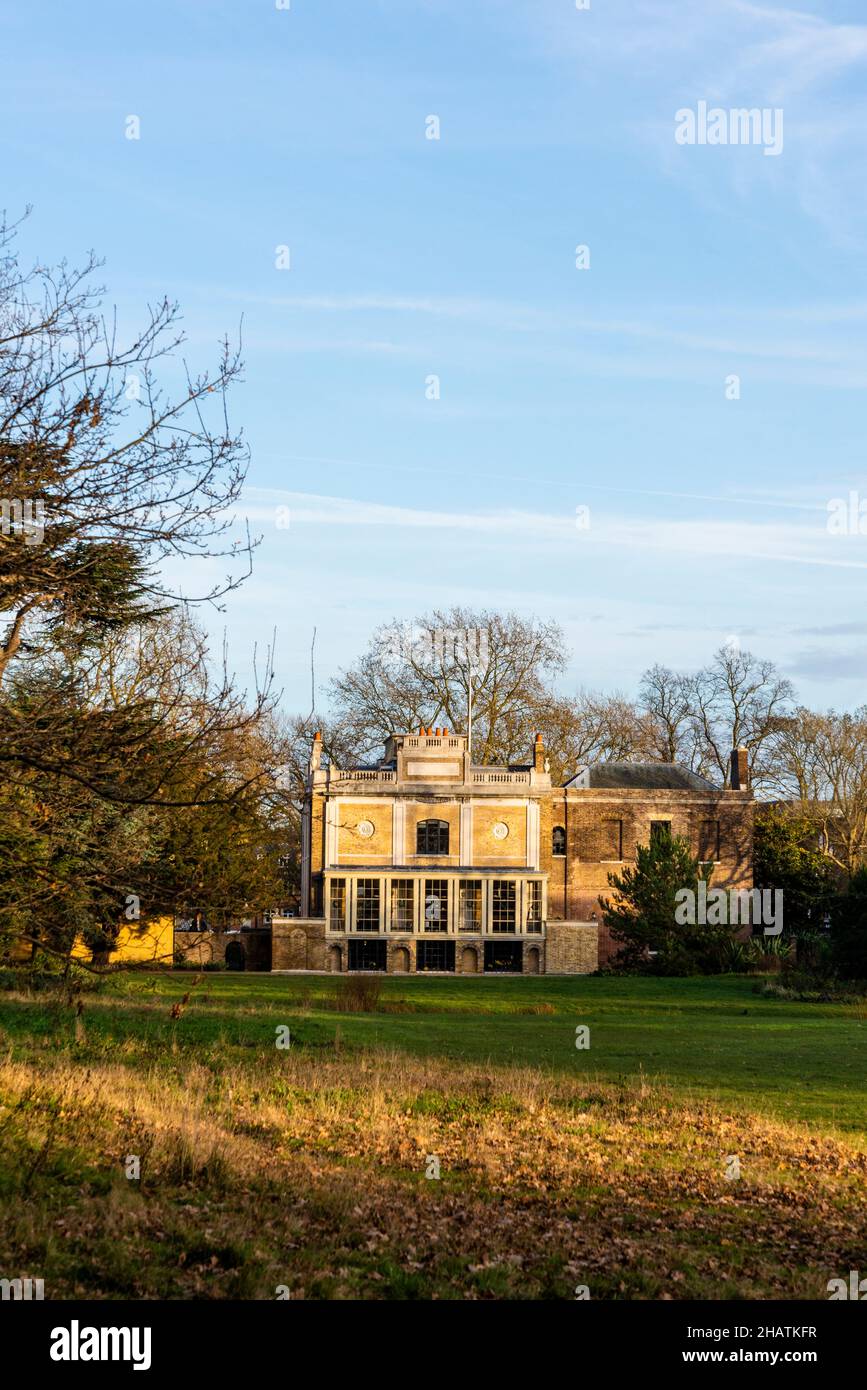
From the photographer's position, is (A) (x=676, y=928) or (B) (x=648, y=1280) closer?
(B) (x=648, y=1280)

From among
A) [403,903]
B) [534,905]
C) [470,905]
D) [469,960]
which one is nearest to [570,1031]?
[469,960]

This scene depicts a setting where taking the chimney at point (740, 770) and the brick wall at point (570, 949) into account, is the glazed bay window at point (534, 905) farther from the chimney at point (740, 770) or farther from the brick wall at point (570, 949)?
the chimney at point (740, 770)

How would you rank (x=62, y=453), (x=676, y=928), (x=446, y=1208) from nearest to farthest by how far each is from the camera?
1. (x=62, y=453)
2. (x=446, y=1208)
3. (x=676, y=928)

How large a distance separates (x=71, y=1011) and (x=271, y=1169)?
33.7ft

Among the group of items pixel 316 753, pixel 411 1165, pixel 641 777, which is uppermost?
pixel 316 753

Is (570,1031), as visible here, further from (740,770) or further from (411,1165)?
(740,770)

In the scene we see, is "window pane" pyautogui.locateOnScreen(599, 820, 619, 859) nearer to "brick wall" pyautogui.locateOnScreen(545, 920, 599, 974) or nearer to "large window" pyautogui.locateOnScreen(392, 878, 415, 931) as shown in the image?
"brick wall" pyautogui.locateOnScreen(545, 920, 599, 974)

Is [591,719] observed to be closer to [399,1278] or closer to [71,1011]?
[71,1011]

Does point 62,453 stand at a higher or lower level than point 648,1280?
higher

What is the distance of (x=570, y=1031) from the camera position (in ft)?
77.5

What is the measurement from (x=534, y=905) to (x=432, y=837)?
4605mm

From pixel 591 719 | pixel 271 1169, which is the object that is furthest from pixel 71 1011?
pixel 591 719

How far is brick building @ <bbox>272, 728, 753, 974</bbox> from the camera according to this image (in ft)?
159
